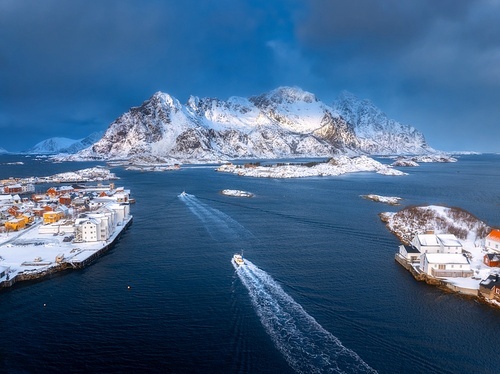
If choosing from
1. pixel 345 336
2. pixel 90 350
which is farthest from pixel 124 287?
pixel 345 336

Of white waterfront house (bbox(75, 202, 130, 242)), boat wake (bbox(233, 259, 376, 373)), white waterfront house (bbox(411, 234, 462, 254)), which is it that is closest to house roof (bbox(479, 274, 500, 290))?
white waterfront house (bbox(411, 234, 462, 254))

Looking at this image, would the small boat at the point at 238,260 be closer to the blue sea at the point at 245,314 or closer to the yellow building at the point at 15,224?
the blue sea at the point at 245,314

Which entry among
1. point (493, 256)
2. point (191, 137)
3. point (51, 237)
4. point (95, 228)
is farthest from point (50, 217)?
point (191, 137)

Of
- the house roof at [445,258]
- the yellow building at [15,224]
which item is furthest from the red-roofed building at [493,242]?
the yellow building at [15,224]

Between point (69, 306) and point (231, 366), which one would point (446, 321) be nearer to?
point (231, 366)

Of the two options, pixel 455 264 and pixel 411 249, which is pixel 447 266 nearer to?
pixel 455 264
